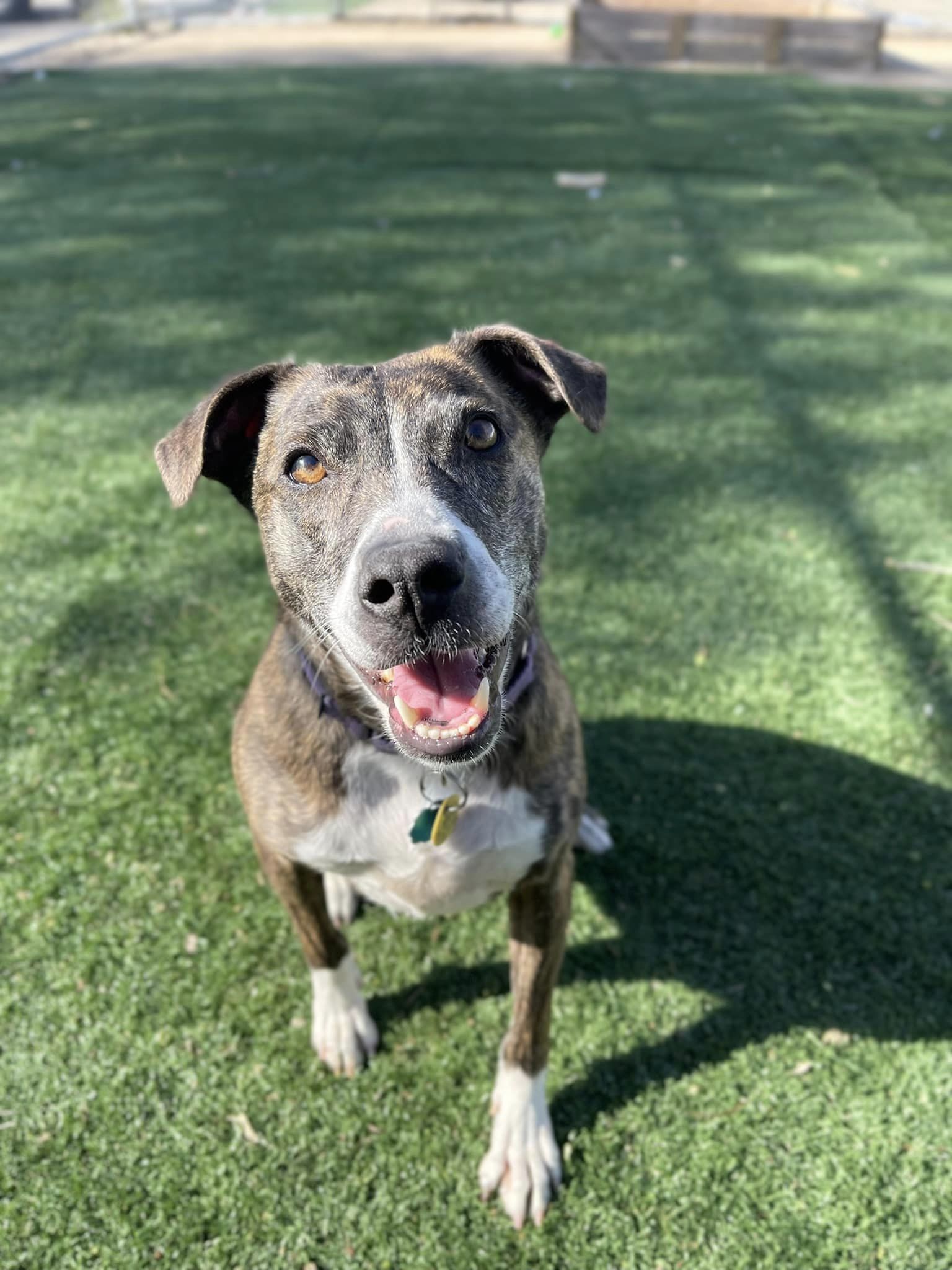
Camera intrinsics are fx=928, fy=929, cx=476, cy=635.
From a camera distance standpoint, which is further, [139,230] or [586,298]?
[139,230]

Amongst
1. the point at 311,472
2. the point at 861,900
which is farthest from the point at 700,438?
the point at 311,472

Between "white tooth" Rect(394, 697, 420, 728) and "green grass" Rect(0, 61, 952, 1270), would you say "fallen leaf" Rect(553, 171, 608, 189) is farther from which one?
"white tooth" Rect(394, 697, 420, 728)

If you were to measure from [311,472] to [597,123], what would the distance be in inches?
503

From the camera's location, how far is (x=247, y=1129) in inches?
102

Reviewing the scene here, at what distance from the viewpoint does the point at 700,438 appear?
5.60 metres

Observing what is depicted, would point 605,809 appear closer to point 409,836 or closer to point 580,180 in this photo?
point 409,836

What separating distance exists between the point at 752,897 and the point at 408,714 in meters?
1.77

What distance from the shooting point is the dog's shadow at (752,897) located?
9.36 feet

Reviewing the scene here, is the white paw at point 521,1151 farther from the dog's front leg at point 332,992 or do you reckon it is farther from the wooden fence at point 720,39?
the wooden fence at point 720,39

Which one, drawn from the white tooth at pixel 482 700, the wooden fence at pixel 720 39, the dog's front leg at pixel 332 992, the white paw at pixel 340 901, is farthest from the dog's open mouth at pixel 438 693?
the wooden fence at pixel 720 39

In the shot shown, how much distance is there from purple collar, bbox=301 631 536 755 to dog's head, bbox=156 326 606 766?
0.07m

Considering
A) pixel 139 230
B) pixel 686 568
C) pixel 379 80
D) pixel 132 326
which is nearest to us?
pixel 686 568

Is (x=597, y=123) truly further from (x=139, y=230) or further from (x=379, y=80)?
(x=139, y=230)

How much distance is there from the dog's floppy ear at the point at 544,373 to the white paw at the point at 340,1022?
169 cm
